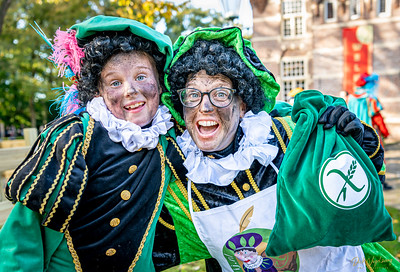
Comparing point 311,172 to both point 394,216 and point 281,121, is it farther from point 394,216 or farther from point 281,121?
point 394,216

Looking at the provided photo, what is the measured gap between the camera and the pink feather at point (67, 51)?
1687mm

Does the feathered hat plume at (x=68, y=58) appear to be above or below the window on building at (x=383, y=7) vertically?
below

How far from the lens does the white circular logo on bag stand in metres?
1.37

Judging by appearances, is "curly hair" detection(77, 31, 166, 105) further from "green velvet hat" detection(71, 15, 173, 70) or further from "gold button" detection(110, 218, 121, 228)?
"gold button" detection(110, 218, 121, 228)

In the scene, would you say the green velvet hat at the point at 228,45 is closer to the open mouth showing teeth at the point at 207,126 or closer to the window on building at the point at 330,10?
the open mouth showing teeth at the point at 207,126

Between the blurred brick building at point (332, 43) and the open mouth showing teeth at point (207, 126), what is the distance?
1353 cm

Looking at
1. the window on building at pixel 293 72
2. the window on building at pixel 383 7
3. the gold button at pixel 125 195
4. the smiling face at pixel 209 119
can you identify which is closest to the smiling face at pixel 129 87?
the smiling face at pixel 209 119

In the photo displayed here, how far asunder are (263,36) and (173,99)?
48.3 ft

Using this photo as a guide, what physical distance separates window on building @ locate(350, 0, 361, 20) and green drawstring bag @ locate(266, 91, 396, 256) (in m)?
14.4

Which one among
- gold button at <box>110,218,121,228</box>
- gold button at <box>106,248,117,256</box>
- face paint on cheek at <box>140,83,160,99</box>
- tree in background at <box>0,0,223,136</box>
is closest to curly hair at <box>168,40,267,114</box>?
face paint on cheek at <box>140,83,160,99</box>

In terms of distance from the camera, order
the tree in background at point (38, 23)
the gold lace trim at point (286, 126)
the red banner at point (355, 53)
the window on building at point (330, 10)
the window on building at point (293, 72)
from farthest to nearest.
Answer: the window on building at point (293, 72), the window on building at point (330, 10), the red banner at point (355, 53), the tree in background at point (38, 23), the gold lace trim at point (286, 126)

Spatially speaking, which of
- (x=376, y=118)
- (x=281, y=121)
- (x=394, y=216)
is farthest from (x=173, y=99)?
(x=376, y=118)

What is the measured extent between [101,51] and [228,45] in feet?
2.05

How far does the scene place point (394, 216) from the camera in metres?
4.29
